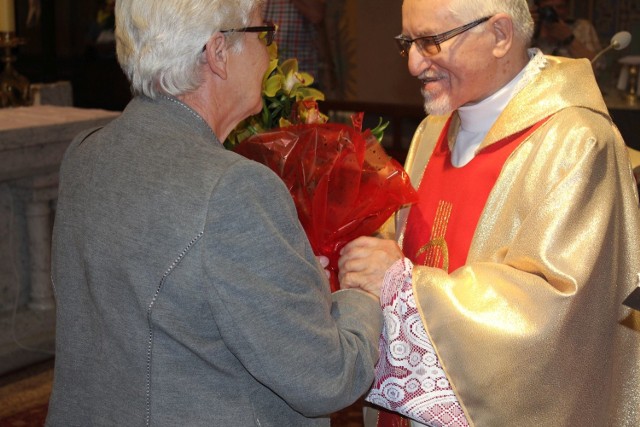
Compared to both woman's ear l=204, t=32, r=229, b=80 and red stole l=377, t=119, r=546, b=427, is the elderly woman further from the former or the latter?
red stole l=377, t=119, r=546, b=427

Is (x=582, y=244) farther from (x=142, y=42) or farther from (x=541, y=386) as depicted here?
(x=142, y=42)

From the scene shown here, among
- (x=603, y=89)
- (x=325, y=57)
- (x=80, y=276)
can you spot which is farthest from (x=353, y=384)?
(x=325, y=57)

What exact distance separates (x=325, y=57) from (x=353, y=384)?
6.71 meters

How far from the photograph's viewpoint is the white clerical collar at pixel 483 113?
2385 mm

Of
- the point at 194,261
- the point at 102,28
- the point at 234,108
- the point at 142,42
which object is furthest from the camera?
the point at 102,28

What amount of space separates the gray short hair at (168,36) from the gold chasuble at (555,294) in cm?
77

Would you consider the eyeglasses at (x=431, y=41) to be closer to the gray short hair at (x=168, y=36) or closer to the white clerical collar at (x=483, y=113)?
the white clerical collar at (x=483, y=113)

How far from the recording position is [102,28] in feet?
29.3

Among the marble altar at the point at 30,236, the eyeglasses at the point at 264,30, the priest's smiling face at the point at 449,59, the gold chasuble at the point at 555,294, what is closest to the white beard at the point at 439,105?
the priest's smiling face at the point at 449,59

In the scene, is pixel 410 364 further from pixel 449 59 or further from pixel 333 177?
pixel 449 59

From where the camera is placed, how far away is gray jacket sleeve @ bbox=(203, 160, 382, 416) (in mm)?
1530

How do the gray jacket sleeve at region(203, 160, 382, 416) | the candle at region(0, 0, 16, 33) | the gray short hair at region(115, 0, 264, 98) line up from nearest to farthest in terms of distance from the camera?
the gray jacket sleeve at region(203, 160, 382, 416), the gray short hair at region(115, 0, 264, 98), the candle at region(0, 0, 16, 33)

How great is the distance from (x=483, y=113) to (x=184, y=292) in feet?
3.83

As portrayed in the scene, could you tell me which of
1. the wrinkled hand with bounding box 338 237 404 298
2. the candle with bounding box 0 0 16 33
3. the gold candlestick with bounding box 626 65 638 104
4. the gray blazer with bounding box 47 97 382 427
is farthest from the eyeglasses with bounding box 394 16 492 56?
the gold candlestick with bounding box 626 65 638 104
